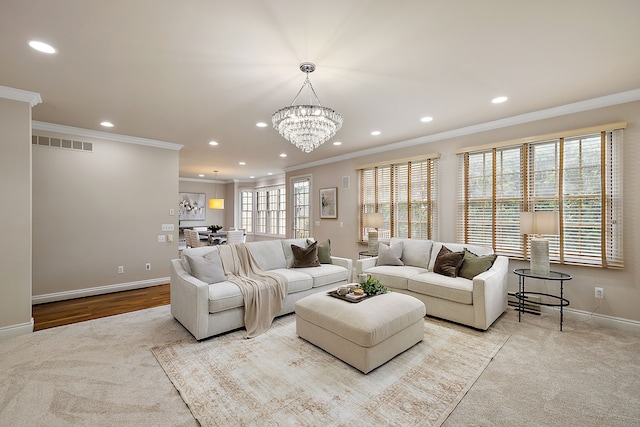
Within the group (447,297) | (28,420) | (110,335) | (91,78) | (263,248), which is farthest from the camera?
(263,248)

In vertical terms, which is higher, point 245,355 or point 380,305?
point 380,305

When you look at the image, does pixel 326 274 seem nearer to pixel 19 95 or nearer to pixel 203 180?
pixel 19 95

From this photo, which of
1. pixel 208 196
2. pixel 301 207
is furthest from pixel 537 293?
pixel 208 196

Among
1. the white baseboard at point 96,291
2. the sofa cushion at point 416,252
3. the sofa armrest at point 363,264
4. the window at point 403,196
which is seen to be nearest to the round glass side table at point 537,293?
the sofa cushion at point 416,252

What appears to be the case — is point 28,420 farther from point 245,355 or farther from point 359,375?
point 359,375

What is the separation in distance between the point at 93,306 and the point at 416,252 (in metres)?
4.87

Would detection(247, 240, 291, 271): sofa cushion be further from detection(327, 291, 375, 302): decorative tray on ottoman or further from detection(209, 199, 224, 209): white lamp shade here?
detection(209, 199, 224, 209): white lamp shade

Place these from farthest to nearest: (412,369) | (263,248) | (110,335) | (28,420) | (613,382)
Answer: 1. (263,248)
2. (110,335)
3. (412,369)
4. (613,382)
5. (28,420)

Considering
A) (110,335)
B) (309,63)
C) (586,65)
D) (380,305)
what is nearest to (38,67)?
(309,63)

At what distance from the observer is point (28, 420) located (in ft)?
5.99

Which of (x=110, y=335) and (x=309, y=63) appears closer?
(x=309, y=63)

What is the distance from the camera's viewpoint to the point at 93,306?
411 cm

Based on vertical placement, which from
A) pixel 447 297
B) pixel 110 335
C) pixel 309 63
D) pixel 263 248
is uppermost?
pixel 309 63

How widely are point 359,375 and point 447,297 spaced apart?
168cm
